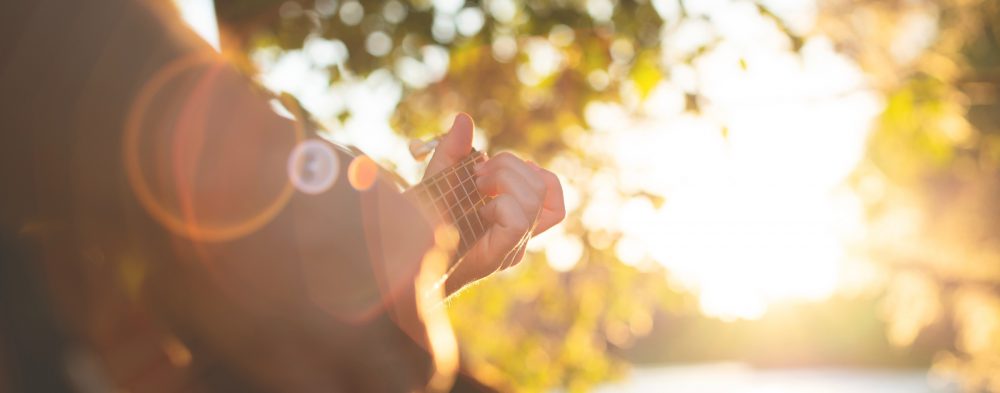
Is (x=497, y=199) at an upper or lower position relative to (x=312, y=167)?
upper

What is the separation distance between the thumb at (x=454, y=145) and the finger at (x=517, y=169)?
0.06 meters

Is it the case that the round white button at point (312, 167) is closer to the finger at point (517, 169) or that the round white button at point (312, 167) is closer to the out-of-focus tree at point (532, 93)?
the finger at point (517, 169)

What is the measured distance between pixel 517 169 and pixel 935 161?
4.49 meters

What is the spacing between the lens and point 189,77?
2.53 feet

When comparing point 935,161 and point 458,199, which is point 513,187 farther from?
point 935,161

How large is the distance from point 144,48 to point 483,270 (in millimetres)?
1049

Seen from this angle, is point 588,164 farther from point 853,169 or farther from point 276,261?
point 276,261

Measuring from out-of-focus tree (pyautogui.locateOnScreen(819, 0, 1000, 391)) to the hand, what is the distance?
12.9ft

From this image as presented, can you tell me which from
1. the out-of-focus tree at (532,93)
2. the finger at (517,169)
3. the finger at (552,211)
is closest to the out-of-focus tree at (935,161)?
the out-of-focus tree at (532,93)

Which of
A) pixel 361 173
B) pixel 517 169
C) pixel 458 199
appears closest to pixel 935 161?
pixel 517 169

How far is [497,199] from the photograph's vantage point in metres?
1.62

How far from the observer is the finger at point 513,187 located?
1627 mm

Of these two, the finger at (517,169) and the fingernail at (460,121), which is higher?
the fingernail at (460,121)

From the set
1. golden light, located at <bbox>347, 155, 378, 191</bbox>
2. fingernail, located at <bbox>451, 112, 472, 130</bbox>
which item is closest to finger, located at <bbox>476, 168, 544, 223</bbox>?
fingernail, located at <bbox>451, 112, 472, 130</bbox>
